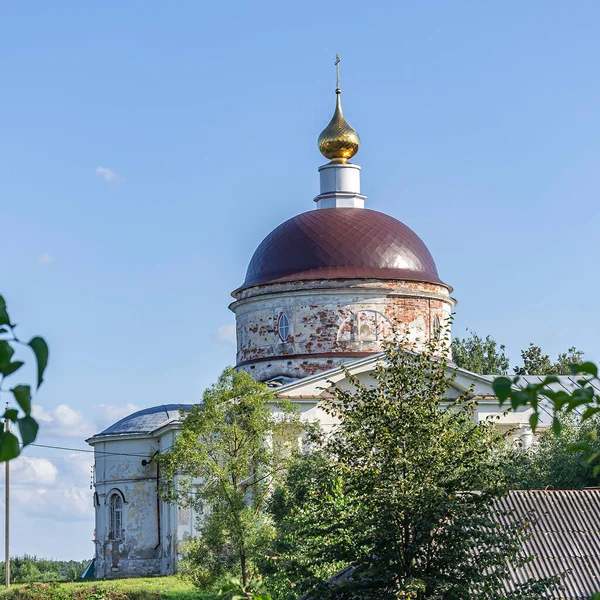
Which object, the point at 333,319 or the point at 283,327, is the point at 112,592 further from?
the point at 333,319

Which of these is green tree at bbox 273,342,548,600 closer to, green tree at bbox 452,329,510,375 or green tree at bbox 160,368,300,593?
green tree at bbox 160,368,300,593

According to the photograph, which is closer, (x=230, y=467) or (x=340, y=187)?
(x=230, y=467)

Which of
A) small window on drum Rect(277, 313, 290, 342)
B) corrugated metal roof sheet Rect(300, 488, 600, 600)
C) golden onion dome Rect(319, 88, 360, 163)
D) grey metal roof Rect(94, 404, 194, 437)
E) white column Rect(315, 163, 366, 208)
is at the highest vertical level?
golden onion dome Rect(319, 88, 360, 163)

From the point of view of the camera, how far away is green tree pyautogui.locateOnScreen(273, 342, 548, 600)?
470 inches

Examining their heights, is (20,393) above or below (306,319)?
below

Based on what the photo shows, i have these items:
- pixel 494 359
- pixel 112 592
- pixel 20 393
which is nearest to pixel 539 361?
pixel 494 359

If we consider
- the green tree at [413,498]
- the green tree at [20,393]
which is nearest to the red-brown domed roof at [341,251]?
the green tree at [413,498]

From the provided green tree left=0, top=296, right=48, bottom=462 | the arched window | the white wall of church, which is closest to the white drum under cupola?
the white wall of church

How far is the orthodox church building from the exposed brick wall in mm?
25

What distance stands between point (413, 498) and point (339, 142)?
884 inches

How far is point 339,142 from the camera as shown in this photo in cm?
3372

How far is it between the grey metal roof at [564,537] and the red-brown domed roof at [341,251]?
49.7ft

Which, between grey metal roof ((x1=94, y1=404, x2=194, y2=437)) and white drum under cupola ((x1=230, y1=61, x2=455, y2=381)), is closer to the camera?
white drum under cupola ((x1=230, y1=61, x2=455, y2=381))

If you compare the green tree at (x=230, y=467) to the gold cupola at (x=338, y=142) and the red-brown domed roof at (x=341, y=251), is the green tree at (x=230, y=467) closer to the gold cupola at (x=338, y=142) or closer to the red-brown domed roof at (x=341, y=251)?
the red-brown domed roof at (x=341, y=251)
